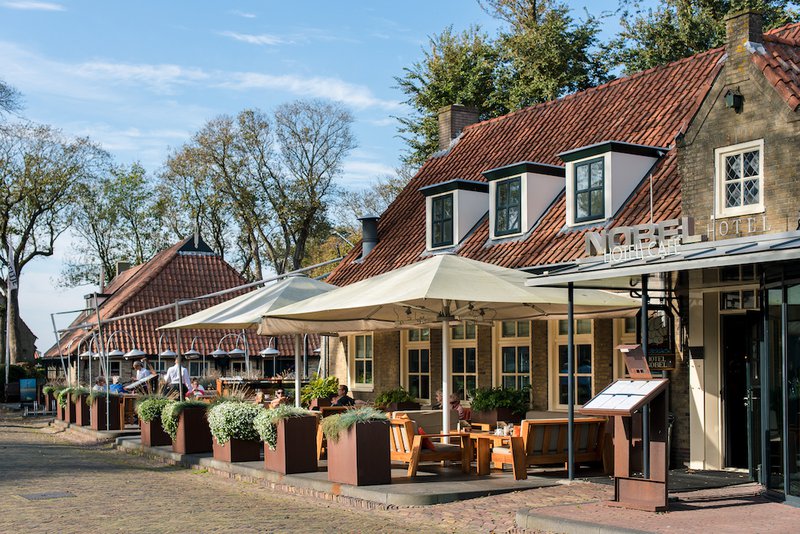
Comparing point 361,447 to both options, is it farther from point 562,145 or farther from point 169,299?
point 169,299

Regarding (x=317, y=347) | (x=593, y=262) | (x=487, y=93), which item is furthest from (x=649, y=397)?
(x=317, y=347)

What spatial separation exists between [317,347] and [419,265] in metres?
28.6

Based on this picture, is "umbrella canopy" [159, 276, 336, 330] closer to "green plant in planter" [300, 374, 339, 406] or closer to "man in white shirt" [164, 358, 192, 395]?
"green plant in planter" [300, 374, 339, 406]

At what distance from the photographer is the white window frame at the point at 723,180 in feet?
45.2

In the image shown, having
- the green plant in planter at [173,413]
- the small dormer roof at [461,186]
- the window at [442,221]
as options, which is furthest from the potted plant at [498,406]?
the small dormer roof at [461,186]

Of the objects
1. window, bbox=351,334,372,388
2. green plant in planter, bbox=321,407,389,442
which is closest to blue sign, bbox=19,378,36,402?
window, bbox=351,334,372,388

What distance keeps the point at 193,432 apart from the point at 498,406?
5.10m

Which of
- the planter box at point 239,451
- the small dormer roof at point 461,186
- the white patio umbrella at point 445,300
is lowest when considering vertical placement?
the planter box at point 239,451

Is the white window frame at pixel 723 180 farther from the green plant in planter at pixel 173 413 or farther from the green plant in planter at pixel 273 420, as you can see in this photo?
the green plant in planter at pixel 173 413

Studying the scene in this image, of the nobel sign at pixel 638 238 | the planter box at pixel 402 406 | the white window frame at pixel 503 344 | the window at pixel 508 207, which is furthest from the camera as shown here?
the planter box at pixel 402 406

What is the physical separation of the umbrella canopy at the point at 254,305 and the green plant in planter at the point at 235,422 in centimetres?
227

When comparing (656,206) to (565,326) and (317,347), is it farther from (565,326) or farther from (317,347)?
(317,347)

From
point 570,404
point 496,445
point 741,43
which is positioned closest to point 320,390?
point 496,445

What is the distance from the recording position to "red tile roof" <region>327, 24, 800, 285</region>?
1655 centimetres
